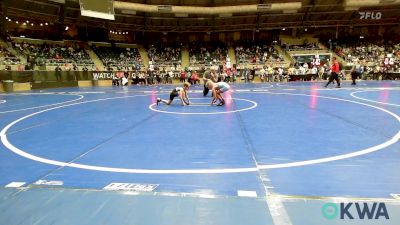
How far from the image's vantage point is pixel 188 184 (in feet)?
12.3

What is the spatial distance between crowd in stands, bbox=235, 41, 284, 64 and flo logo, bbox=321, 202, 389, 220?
33737mm

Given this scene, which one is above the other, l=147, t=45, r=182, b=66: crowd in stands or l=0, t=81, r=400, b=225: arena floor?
l=147, t=45, r=182, b=66: crowd in stands

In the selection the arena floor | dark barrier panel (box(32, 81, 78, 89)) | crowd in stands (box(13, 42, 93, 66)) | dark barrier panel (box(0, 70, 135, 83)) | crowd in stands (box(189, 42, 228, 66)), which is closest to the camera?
the arena floor

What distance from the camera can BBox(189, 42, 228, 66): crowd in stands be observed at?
121 ft

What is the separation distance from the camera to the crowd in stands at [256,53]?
3603 cm

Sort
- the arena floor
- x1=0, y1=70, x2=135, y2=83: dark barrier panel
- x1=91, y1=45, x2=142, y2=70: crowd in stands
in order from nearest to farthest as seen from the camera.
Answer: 1. the arena floor
2. x1=0, y1=70, x2=135, y2=83: dark barrier panel
3. x1=91, y1=45, x2=142, y2=70: crowd in stands

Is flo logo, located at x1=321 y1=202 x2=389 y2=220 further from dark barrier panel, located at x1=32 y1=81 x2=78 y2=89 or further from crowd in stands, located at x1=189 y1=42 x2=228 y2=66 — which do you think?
crowd in stands, located at x1=189 y1=42 x2=228 y2=66

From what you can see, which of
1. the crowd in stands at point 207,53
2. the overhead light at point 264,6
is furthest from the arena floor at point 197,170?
the crowd in stands at point 207,53

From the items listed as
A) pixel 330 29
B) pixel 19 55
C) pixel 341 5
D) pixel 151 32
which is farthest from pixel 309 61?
pixel 19 55

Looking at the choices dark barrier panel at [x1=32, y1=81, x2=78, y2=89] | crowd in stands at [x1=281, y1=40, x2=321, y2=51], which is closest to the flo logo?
dark barrier panel at [x1=32, y1=81, x2=78, y2=89]

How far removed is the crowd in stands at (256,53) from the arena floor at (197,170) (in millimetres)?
28921

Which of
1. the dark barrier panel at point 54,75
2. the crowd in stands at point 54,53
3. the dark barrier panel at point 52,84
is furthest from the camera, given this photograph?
the crowd in stands at point 54,53

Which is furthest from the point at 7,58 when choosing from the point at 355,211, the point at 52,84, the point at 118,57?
the point at 355,211

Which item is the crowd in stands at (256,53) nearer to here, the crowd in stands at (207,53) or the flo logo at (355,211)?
the crowd in stands at (207,53)
